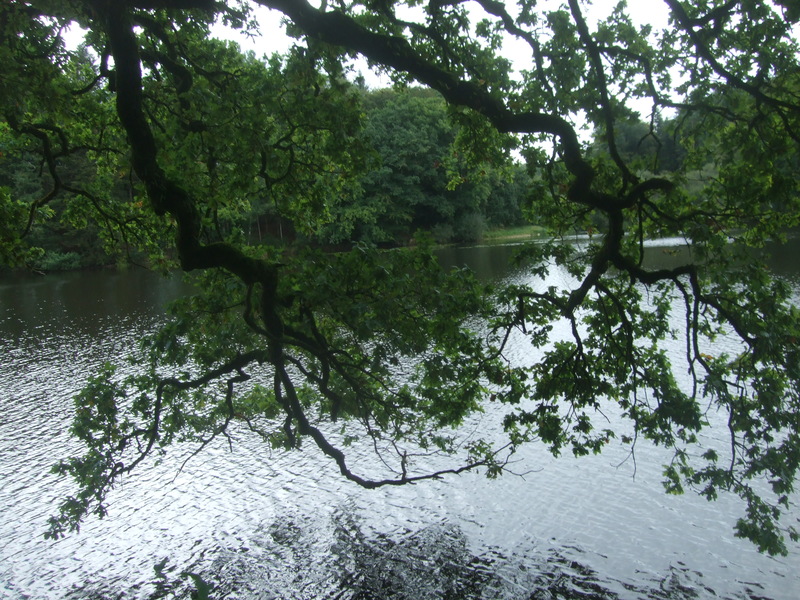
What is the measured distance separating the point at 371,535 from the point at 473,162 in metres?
5.82

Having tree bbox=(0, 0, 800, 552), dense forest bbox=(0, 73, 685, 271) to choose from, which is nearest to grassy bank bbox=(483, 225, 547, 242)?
dense forest bbox=(0, 73, 685, 271)

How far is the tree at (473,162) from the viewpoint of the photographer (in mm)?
6676

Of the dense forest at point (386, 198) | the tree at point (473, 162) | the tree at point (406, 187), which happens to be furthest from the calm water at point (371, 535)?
the tree at point (406, 187)

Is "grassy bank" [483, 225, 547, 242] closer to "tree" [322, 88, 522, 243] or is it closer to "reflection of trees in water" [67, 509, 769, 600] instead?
"tree" [322, 88, 522, 243]

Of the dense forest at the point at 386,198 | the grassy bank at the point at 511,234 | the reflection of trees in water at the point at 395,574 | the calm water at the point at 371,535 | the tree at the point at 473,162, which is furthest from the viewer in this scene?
the grassy bank at the point at 511,234

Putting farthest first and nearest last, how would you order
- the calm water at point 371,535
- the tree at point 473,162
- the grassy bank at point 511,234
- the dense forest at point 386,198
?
the grassy bank at point 511,234, the dense forest at point 386,198, the calm water at point 371,535, the tree at point 473,162

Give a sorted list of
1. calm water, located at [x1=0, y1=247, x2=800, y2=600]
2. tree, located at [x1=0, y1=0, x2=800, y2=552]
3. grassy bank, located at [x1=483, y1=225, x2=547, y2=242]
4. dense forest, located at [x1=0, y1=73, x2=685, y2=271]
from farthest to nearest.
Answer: grassy bank, located at [x1=483, y1=225, x2=547, y2=242] → dense forest, located at [x1=0, y1=73, x2=685, y2=271] → calm water, located at [x1=0, y1=247, x2=800, y2=600] → tree, located at [x1=0, y1=0, x2=800, y2=552]

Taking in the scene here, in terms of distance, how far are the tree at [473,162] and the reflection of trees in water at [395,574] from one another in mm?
1629

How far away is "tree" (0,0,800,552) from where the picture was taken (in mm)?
6676

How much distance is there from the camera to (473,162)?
948 cm

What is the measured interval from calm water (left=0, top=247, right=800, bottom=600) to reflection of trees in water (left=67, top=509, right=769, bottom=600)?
0.03 metres

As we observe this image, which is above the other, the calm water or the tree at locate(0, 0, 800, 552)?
the tree at locate(0, 0, 800, 552)

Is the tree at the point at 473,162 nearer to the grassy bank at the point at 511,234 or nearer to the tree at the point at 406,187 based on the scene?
the tree at the point at 406,187

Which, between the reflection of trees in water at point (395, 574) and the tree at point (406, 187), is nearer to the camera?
the reflection of trees in water at point (395, 574)
